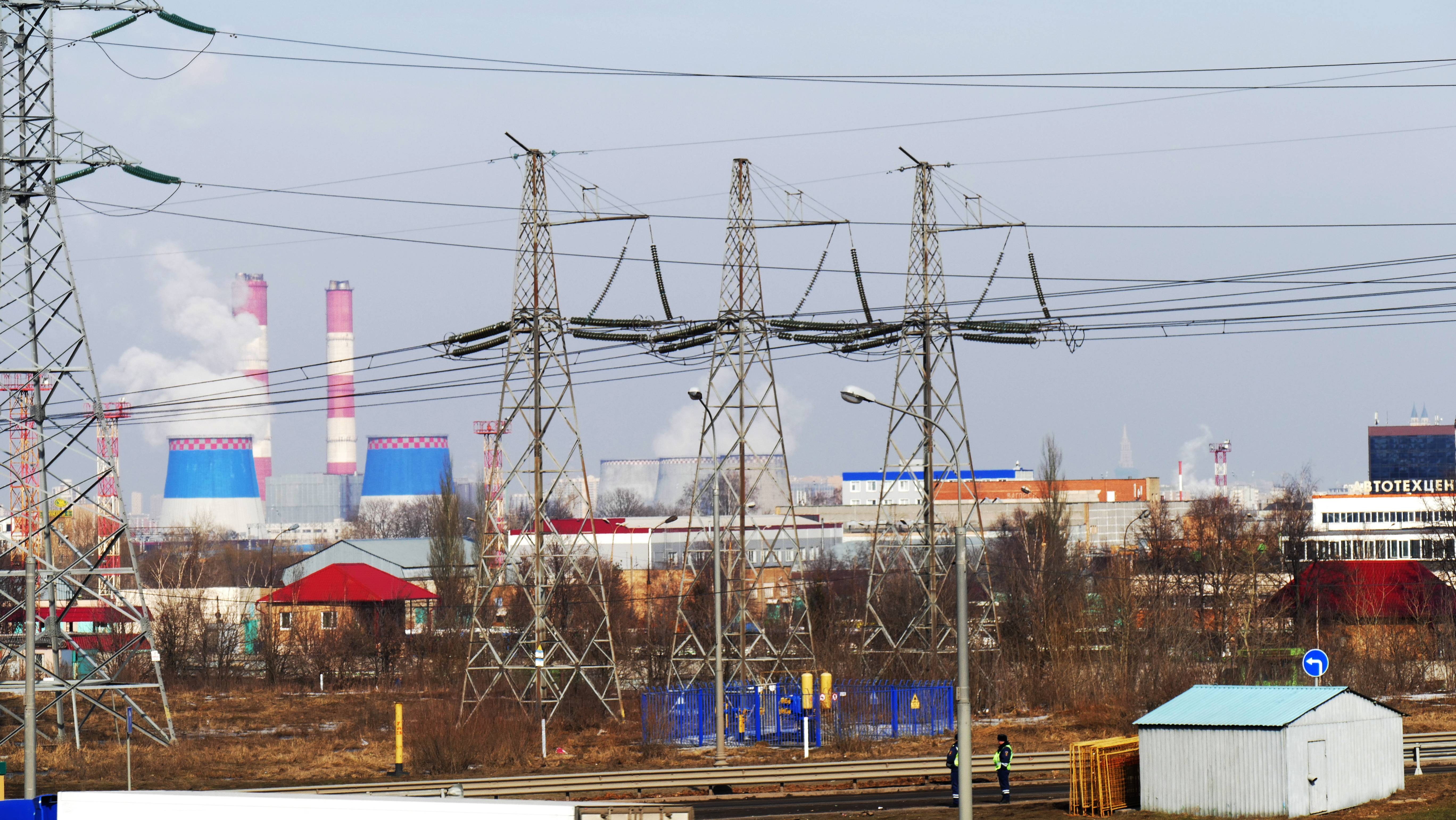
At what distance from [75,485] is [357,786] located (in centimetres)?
938

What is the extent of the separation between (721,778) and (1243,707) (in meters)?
12.6

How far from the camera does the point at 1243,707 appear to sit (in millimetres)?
28375

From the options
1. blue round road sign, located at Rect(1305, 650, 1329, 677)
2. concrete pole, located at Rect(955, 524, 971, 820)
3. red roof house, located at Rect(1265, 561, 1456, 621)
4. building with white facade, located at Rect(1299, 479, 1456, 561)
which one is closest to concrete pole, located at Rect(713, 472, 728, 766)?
blue round road sign, located at Rect(1305, 650, 1329, 677)

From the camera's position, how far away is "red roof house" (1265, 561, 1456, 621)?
76.1 meters

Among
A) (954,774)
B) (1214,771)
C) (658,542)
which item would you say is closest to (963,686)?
(1214,771)

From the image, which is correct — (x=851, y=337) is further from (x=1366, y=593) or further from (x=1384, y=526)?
(x=1384, y=526)

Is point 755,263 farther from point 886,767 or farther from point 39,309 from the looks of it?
point 39,309

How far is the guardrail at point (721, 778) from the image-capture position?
1320 inches

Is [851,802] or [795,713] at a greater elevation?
[795,713]

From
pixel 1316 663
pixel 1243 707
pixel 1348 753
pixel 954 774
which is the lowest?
pixel 954 774

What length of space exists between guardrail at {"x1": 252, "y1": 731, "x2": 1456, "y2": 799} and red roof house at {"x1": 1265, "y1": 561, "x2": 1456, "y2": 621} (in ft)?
134

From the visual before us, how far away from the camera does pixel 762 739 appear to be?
144 ft

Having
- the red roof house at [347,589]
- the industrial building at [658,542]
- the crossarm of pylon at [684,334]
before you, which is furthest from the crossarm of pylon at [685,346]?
the industrial building at [658,542]

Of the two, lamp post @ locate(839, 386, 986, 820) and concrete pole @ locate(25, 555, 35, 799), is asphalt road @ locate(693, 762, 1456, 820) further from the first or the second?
concrete pole @ locate(25, 555, 35, 799)
